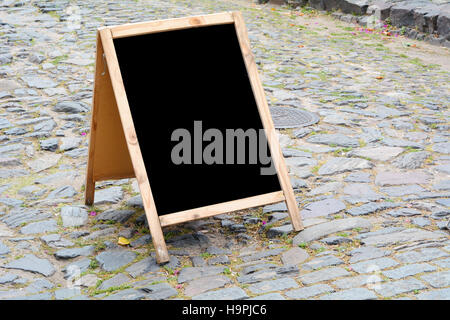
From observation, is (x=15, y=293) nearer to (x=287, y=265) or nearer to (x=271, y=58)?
(x=287, y=265)

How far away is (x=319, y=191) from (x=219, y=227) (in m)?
0.92

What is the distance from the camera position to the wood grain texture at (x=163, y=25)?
Result: 11.8 feet

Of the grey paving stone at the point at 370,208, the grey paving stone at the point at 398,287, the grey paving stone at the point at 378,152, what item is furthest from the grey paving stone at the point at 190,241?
the grey paving stone at the point at 378,152

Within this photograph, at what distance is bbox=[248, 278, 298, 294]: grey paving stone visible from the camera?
3.25 meters

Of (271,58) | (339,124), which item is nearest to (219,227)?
(339,124)

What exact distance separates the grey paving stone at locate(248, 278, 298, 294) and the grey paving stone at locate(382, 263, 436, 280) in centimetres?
50

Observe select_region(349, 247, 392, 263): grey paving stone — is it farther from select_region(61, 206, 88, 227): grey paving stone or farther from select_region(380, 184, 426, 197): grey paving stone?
select_region(61, 206, 88, 227): grey paving stone

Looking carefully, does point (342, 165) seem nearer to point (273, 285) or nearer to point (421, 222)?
point (421, 222)

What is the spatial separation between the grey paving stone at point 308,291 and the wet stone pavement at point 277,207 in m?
0.01

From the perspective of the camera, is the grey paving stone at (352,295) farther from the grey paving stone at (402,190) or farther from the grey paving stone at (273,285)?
the grey paving stone at (402,190)

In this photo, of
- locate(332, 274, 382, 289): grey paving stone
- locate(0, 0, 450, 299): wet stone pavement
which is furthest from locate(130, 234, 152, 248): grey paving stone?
locate(332, 274, 382, 289): grey paving stone

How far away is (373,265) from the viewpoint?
3.45m

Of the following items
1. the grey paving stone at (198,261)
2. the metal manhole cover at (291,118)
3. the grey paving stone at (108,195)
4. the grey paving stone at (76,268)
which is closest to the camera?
the grey paving stone at (76,268)

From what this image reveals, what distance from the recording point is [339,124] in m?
6.15
